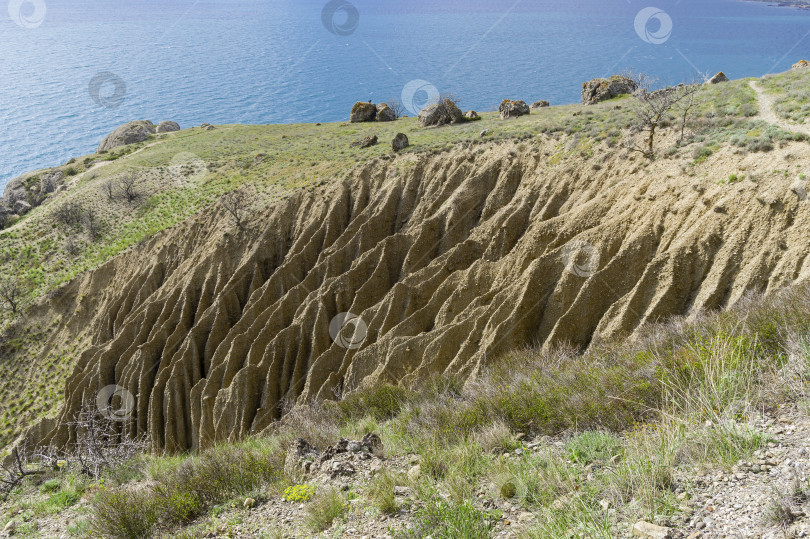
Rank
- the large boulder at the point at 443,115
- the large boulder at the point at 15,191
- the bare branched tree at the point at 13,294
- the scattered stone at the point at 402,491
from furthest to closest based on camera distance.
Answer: the large boulder at the point at 15,191, the large boulder at the point at 443,115, the bare branched tree at the point at 13,294, the scattered stone at the point at 402,491

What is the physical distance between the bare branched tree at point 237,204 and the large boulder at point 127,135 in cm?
6555

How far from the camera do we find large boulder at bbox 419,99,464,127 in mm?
50656

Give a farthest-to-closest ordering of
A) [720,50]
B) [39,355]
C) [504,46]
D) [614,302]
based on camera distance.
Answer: [504,46], [720,50], [39,355], [614,302]

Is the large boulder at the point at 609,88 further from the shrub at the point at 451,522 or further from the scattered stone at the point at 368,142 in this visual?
the shrub at the point at 451,522

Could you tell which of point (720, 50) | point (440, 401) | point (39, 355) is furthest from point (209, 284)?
→ point (720, 50)

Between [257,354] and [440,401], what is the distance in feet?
50.4

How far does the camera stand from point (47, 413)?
30.3 metres

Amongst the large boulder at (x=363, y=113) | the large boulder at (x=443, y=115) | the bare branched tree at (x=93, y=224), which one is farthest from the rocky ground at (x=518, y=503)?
the large boulder at (x=363, y=113)

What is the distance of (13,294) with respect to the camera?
38.7 m

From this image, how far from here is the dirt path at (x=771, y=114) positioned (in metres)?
18.0

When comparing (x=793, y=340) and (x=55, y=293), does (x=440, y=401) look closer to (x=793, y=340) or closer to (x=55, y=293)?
(x=793, y=340)

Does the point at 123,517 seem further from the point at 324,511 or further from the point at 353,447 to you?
the point at 353,447

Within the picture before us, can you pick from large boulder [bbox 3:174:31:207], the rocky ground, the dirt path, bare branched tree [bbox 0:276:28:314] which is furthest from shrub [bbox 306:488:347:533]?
large boulder [bbox 3:174:31:207]

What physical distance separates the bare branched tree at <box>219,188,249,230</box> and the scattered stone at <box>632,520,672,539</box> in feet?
98.7
